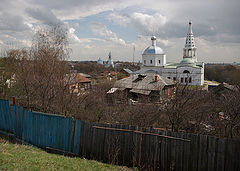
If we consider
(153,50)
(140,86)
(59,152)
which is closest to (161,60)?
(153,50)

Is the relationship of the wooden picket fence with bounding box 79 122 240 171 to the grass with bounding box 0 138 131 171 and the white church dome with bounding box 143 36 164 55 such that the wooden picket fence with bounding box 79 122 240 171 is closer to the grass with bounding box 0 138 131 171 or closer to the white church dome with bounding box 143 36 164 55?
the grass with bounding box 0 138 131 171

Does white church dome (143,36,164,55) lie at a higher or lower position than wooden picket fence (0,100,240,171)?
higher

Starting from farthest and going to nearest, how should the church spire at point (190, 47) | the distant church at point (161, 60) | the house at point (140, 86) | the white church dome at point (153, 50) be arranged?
the church spire at point (190, 47)
the white church dome at point (153, 50)
the distant church at point (161, 60)
the house at point (140, 86)

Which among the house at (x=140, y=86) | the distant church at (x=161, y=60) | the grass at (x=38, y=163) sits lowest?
the grass at (x=38, y=163)

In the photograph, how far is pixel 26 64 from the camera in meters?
14.4

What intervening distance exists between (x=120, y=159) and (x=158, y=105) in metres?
4.93

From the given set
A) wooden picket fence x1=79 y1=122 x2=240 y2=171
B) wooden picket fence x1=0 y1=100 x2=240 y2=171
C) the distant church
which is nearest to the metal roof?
wooden picket fence x1=0 y1=100 x2=240 y2=171

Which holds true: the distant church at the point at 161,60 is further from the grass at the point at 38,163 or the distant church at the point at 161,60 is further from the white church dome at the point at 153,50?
the grass at the point at 38,163

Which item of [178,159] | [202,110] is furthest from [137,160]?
[202,110]

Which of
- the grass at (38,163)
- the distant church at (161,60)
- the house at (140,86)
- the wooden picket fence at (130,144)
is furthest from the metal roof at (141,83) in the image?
the distant church at (161,60)

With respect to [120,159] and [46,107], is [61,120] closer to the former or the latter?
[120,159]

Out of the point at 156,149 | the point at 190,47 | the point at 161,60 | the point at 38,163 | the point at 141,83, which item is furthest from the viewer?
the point at 190,47

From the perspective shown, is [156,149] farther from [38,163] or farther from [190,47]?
[190,47]

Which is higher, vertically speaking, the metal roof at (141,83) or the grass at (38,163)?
the metal roof at (141,83)
